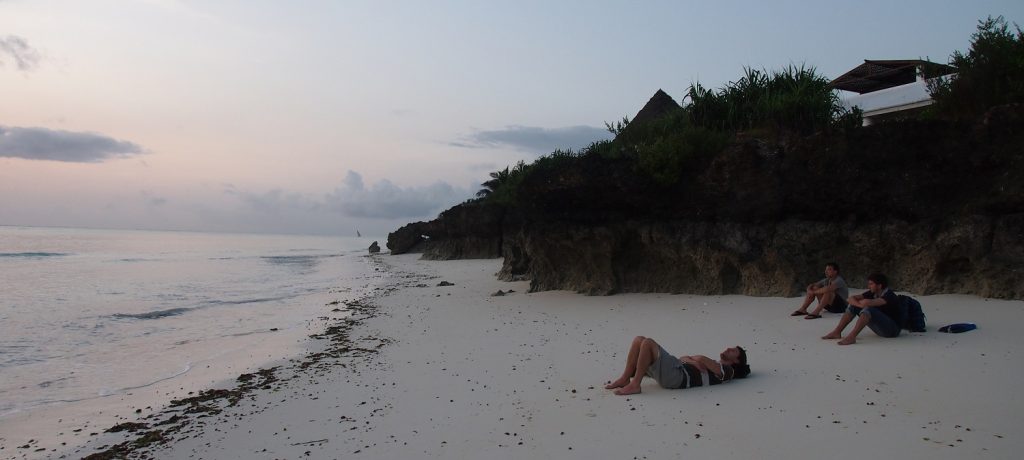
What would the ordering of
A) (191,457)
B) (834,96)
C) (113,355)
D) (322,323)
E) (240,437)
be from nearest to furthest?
(191,457) → (240,437) → (113,355) → (322,323) → (834,96)

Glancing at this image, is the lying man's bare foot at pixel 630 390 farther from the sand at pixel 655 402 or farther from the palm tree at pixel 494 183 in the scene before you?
the palm tree at pixel 494 183

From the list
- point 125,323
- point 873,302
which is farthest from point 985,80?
point 125,323

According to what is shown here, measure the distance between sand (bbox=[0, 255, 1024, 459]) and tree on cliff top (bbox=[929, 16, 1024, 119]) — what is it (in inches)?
200

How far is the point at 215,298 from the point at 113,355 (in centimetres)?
980

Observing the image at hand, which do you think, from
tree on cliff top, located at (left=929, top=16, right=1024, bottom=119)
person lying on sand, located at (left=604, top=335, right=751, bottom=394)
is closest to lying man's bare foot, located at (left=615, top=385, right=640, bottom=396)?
person lying on sand, located at (left=604, top=335, right=751, bottom=394)

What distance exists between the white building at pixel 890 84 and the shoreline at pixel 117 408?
19.8 metres

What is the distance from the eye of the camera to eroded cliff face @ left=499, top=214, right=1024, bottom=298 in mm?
10453

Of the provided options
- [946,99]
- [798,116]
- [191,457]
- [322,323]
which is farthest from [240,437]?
[946,99]

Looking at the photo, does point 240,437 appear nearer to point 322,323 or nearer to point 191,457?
point 191,457

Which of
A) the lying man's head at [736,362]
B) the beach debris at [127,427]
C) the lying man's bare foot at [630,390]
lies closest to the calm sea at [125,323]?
the beach debris at [127,427]

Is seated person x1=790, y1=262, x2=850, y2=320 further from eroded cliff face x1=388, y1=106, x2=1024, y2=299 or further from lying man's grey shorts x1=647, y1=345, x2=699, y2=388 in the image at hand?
lying man's grey shorts x1=647, y1=345, x2=699, y2=388

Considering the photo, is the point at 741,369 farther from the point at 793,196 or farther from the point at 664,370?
the point at 793,196

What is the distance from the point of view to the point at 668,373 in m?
6.25

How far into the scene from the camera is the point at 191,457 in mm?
5391
